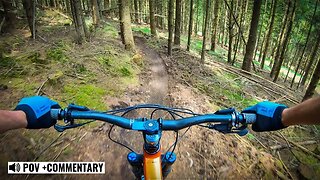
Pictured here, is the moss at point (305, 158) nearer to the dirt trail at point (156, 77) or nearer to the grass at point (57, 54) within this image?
the dirt trail at point (156, 77)

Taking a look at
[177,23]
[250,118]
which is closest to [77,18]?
[177,23]

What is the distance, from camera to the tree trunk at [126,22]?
39.3 feet

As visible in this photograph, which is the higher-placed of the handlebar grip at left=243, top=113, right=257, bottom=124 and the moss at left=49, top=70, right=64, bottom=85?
the handlebar grip at left=243, top=113, right=257, bottom=124

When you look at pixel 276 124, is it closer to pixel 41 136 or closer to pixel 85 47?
pixel 41 136

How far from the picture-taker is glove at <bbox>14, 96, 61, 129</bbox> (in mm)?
2352

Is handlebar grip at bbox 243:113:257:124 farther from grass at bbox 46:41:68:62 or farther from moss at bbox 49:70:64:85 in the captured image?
grass at bbox 46:41:68:62

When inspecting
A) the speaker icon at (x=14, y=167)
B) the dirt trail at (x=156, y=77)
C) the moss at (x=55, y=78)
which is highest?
the moss at (x=55, y=78)

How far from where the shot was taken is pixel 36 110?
93.7 inches

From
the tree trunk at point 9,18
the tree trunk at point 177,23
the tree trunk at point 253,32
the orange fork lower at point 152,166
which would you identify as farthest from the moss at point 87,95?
the tree trunk at point 253,32

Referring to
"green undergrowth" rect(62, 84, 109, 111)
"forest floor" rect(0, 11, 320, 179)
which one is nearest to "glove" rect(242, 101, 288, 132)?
"forest floor" rect(0, 11, 320, 179)

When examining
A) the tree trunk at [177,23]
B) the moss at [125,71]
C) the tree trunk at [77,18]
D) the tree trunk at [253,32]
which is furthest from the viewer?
the tree trunk at [177,23]

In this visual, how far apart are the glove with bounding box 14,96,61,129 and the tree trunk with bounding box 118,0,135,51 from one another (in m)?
10.6

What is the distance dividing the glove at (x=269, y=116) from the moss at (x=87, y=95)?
558 cm

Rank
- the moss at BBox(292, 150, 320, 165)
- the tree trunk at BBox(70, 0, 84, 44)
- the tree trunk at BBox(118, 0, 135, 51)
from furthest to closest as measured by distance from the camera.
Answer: the tree trunk at BBox(118, 0, 135, 51) < the tree trunk at BBox(70, 0, 84, 44) < the moss at BBox(292, 150, 320, 165)
